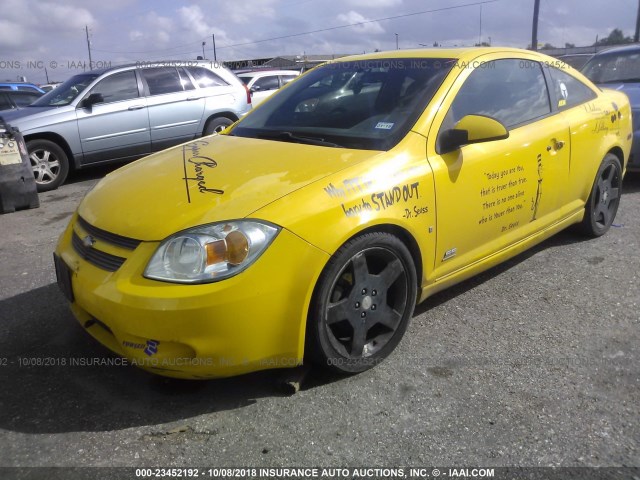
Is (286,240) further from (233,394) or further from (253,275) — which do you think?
(233,394)

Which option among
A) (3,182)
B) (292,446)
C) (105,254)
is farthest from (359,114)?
(3,182)

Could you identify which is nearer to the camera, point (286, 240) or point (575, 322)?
point (286, 240)

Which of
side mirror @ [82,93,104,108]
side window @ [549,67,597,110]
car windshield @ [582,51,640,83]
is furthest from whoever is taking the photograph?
side mirror @ [82,93,104,108]

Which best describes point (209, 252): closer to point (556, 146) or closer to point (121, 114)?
point (556, 146)

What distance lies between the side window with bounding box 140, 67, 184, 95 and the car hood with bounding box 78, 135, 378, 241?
5.42m

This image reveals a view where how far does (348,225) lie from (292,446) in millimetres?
976

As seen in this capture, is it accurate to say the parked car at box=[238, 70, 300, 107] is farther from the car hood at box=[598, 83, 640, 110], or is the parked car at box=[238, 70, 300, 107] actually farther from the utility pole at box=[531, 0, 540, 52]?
the utility pole at box=[531, 0, 540, 52]

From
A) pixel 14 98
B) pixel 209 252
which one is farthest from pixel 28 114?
pixel 209 252

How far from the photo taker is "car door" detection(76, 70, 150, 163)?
761 centimetres

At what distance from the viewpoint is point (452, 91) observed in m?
3.13

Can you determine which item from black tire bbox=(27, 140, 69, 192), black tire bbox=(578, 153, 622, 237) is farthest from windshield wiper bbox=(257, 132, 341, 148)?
black tire bbox=(27, 140, 69, 192)

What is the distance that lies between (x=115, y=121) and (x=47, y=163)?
109 centimetres

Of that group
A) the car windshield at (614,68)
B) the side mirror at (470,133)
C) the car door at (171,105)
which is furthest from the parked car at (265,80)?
the side mirror at (470,133)

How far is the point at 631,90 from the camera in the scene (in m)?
6.56
